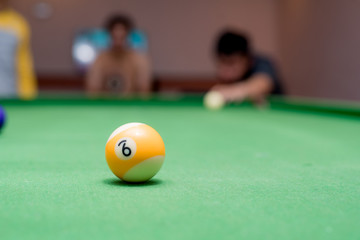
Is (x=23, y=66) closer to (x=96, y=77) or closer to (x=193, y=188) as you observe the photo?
(x=96, y=77)

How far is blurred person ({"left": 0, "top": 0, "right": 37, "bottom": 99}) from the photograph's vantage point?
477 cm

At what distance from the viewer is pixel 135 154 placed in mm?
1209

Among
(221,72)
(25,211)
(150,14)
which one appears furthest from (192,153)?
(150,14)

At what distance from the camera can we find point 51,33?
8.97 metres

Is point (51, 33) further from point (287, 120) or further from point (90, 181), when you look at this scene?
point (90, 181)

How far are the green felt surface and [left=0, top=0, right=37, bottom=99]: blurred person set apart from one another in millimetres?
2506

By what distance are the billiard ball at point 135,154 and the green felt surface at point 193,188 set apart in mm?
34

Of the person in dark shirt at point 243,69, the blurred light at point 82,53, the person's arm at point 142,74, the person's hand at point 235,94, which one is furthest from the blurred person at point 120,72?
the blurred light at point 82,53

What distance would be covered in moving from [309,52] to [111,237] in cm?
788

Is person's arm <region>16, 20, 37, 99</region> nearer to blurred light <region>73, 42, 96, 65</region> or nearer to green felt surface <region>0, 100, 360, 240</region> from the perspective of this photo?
green felt surface <region>0, 100, 360, 240</region>

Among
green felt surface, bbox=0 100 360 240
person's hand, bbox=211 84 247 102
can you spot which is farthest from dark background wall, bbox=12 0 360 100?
green felt surface, bbox=0 100 360 240

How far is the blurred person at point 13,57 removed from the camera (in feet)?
15.6

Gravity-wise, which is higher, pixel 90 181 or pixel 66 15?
pixel 66 15

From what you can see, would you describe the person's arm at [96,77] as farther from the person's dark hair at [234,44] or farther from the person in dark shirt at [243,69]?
the person's dark hair at [234,44]
